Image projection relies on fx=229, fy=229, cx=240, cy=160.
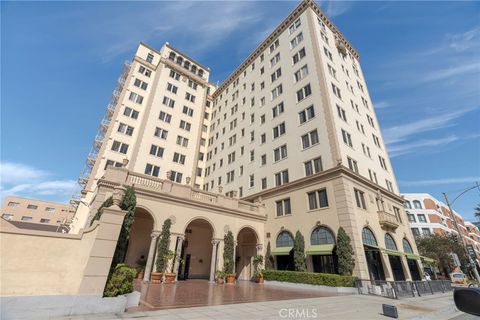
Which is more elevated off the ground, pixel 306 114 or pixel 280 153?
pixel 306 114

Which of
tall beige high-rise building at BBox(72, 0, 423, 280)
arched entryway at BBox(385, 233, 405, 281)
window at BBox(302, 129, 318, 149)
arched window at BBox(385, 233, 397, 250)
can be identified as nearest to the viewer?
tall beige high-rise building at BBox(72, 0, 423, 280)

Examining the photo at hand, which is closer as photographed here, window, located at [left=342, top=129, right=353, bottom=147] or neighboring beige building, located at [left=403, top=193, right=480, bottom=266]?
window, located at [left=342, top=129, right=353, bottom=147]

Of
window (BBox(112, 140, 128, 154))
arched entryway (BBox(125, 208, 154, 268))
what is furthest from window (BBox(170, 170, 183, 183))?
arched entryway (BBox(125, 208, 154, 268))

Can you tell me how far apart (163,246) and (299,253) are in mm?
12348

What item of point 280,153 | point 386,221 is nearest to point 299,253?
point 386,221

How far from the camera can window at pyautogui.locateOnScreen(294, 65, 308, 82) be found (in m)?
29.0

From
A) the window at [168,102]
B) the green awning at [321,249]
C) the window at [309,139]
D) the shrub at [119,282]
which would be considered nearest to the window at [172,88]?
the window at [168,102]

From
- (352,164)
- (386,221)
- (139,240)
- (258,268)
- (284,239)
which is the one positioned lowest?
(258,268)

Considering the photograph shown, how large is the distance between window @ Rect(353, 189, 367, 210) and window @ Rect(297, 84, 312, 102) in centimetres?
1246

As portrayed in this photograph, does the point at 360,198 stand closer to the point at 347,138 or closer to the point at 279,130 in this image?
the point at 347,138

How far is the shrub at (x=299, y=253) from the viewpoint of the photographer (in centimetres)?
2107

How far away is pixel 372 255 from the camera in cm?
2145

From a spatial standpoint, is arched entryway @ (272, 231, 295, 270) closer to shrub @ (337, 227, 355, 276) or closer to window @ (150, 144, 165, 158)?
shrub @ (337, 227, 355, 276)

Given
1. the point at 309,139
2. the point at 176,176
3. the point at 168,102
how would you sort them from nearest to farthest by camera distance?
the point at 309,139 → the point at 176,176 → the point at 168,102
